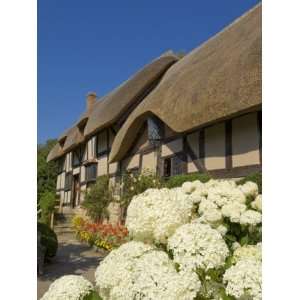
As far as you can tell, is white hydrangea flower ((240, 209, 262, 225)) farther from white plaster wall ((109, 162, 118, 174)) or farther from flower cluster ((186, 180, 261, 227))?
white plaster wall ((109, 162, 118, 174))

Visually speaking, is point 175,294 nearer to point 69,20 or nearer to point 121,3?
point 69,20

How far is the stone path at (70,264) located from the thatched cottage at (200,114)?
6.57 ft

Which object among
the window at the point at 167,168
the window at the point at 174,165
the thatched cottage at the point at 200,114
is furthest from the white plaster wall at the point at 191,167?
the window at the point at 167,168

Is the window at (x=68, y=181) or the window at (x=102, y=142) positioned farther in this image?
the window at (x=68, y=181)

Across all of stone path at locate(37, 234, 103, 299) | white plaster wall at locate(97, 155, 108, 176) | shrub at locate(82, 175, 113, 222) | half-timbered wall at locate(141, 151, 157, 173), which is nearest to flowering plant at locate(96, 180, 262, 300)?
stone path at locate(37, 234, 103, 299)

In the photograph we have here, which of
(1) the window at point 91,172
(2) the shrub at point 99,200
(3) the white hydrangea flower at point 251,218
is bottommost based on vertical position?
(2) the shrub at point 99,200

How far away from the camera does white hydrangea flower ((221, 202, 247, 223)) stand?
134 cm

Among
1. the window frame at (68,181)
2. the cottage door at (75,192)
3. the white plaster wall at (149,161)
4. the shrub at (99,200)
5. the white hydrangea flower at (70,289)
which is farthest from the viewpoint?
the window frame at (68,181)

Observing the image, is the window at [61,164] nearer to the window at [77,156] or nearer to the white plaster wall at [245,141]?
the window at [77,156]

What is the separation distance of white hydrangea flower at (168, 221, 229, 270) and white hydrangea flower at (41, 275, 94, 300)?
0.24 meters

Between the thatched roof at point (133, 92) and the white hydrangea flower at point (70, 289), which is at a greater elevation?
the thatched roof at point (133, 92)

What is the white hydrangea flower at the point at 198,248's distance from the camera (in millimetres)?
843
